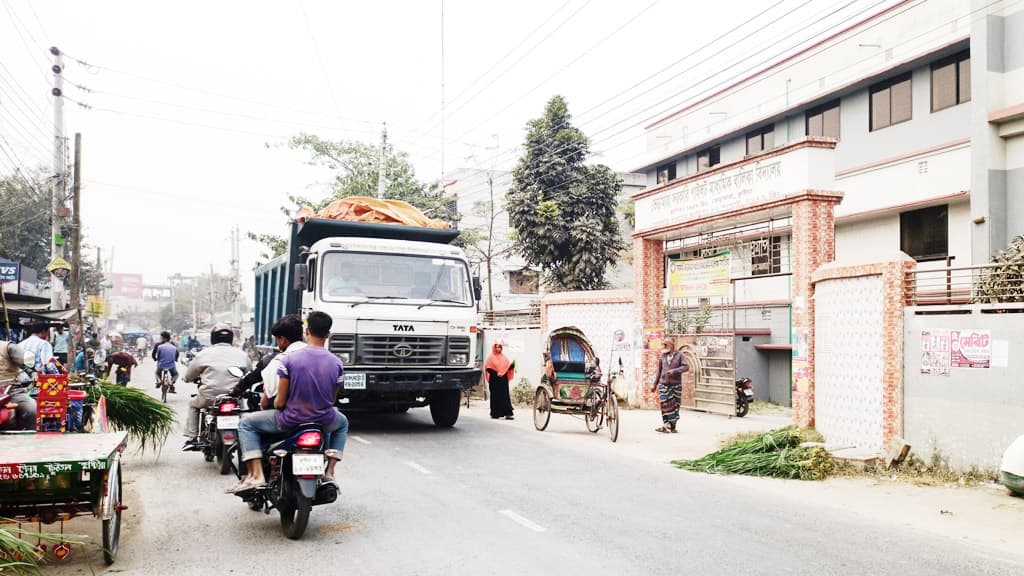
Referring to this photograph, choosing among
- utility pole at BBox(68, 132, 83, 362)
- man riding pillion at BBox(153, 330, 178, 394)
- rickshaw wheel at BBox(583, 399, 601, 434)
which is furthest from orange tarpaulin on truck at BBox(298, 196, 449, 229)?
utility pole at BBox(68, 132, 83, 362)

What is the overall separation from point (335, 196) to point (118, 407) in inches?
979

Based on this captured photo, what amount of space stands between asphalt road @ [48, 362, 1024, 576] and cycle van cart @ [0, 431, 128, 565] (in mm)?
451

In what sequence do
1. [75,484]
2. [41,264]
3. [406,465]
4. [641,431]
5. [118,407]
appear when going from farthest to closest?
[41,264] < [641,431] < [406,465] < [118,407] < [75,484]

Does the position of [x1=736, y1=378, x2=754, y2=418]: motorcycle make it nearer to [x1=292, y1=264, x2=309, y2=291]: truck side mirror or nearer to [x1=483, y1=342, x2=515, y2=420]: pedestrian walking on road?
[x1=483, y1=342, x2=515, y2=420]: pedestrian walking on road

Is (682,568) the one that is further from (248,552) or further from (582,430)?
(582,430)

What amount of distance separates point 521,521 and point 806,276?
8.23 meters

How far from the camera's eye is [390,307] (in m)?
12.3

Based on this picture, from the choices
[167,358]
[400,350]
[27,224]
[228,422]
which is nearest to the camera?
[228,422]

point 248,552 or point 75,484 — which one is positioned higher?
point 75,484

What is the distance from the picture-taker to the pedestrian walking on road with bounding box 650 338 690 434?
563 inches

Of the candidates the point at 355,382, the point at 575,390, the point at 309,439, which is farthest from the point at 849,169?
the point at 309,439

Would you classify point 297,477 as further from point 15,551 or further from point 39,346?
point 39,346

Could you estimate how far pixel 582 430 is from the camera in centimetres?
1474

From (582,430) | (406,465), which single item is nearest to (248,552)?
(406,465)
